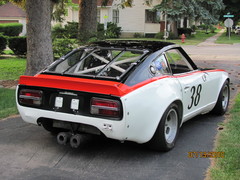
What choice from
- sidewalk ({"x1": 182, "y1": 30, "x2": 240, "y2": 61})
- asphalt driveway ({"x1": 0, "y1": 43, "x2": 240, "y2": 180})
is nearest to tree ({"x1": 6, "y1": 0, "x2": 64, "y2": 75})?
asphalt driveway ({"x1": 0, "y1": 43, "x2": 240, "y2": 180})

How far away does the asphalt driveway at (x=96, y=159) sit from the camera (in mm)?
3930

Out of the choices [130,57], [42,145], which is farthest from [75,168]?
[130,57]

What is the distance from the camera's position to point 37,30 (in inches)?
359

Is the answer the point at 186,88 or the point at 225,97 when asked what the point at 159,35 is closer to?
the point at 225,97

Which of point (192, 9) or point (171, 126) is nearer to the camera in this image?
point (171, 126)

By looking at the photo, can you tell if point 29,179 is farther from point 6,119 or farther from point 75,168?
point 6,119

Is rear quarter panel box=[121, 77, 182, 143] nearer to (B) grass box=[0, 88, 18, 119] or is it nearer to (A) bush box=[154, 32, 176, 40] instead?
(B) grass box=[0, 88, 18, 119]

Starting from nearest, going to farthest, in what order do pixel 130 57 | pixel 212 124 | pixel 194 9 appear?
pixel 130 57
pixel 212 124
pixel 194 9

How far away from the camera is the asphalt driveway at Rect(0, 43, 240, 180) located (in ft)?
12.9

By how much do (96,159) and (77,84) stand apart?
988mm

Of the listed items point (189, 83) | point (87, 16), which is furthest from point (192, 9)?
point (189, 83)

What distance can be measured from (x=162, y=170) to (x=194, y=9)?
110ft

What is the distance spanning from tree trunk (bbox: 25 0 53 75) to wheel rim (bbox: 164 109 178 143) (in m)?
5.46

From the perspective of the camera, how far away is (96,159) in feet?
14.4
